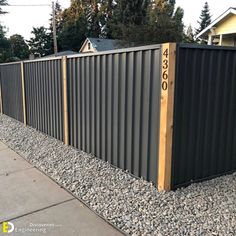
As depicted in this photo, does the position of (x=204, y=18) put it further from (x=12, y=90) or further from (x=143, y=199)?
(x=143, y=199)

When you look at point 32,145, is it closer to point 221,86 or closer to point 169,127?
point 169,127

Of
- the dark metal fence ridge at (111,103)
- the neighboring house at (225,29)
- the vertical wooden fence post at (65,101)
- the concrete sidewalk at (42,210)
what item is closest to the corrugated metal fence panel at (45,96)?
the dark metal fence ridge at (111,103)

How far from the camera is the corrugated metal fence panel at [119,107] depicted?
11.5ft

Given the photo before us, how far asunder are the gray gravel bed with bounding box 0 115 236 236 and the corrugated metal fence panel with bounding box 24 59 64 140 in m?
1.31

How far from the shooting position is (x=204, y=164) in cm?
381

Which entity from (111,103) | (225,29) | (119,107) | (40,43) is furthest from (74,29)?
(119,107)

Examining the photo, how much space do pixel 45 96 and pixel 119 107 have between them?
9.38 ft

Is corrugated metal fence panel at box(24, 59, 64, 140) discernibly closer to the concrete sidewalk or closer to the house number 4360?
the concrete sidewalk

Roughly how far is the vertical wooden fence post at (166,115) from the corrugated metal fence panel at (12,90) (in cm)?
564

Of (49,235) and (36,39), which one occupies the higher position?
(36,39)

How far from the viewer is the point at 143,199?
10.7 ft

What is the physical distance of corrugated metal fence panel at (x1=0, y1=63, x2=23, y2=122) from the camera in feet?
26.1

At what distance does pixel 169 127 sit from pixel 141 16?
31628 millimetres

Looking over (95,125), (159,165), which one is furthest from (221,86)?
(95,125)
